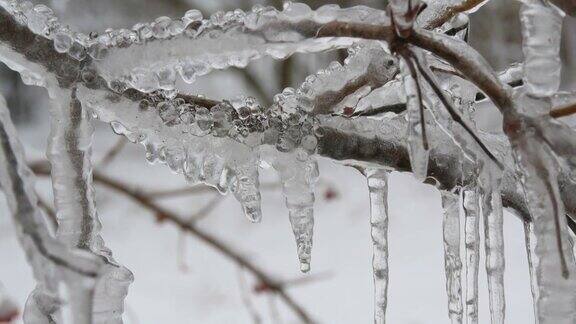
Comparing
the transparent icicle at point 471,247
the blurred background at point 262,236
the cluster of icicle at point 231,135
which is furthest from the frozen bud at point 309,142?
the blurred background at point 262,236

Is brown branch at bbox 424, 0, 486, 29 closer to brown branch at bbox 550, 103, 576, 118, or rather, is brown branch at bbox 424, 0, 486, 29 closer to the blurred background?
brown branch at bbox 550, 103, 576, 118

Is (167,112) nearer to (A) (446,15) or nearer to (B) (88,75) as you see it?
(B) (88,75)

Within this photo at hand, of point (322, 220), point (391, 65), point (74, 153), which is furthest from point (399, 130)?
point (322, 220)

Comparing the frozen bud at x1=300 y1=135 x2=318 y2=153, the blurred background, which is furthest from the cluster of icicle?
the blurred background

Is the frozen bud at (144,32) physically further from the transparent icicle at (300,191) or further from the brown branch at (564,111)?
the brown branch at (564,111)

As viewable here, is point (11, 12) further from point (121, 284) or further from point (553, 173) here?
point (553, 173)
